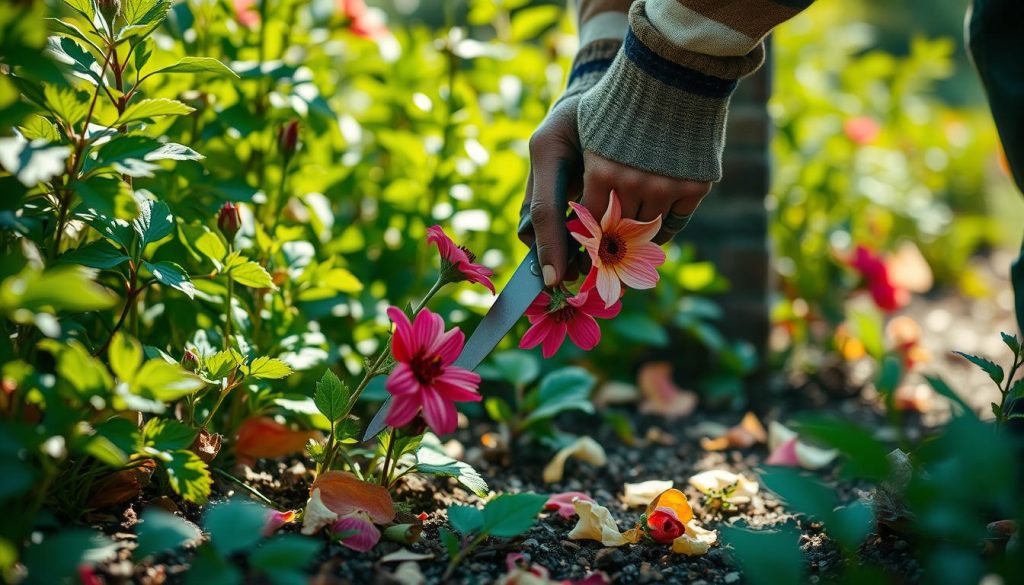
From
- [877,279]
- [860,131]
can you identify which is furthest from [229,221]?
[860,131]

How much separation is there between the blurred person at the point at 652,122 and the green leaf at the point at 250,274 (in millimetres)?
319

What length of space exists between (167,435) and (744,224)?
1.50 meters

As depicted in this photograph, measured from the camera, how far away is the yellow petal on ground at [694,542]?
1134mm

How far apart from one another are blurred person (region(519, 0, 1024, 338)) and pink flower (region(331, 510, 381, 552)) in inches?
14.1

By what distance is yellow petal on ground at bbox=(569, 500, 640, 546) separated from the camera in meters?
1.15

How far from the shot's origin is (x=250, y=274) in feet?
3.53

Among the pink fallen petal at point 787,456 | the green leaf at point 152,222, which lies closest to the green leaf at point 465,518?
the green leaf at point 152,222

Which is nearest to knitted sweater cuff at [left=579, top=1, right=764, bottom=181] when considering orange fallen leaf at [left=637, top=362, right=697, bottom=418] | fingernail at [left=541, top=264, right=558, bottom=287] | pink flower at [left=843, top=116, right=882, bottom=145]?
fingernail at [left=541, top=264, right=558, bottom=287]

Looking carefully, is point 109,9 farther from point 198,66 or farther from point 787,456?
point 787,456

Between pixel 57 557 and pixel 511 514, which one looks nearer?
pixel 57 557

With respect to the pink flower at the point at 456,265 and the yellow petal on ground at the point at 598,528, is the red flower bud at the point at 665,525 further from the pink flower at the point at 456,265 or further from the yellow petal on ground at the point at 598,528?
the pink flower at the point at 456,265

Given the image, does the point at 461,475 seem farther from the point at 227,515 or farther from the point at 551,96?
the point at 551,96

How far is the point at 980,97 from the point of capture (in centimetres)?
640

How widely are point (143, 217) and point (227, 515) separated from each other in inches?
14.9
